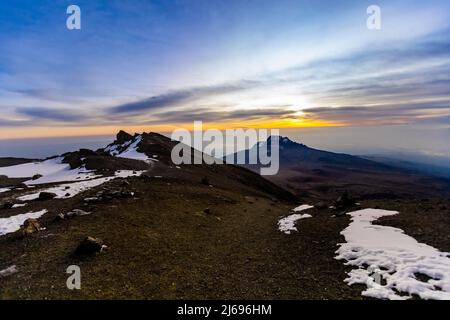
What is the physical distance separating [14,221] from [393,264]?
24.5 m

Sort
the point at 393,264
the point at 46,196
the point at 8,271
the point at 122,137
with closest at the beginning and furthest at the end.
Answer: the point at 393,264 → the point at 8,271 → the point at 46,196 → the point at 122,137

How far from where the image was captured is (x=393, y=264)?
13336 mm

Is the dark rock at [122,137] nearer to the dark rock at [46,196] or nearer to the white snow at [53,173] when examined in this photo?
the white snow at [53,173]

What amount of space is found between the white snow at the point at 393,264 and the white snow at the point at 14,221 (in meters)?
20.9

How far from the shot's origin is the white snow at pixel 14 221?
66.0ft

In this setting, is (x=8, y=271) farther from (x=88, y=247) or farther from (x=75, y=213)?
(x=75, y=213)

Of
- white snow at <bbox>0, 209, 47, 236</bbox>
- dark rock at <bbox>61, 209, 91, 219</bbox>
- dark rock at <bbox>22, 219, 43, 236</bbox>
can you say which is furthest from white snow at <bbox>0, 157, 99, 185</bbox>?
dark rock at <bbox>22, 219, 43, 236</bbox>

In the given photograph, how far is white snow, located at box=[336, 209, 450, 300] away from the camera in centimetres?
1131

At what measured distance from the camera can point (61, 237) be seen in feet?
57.7

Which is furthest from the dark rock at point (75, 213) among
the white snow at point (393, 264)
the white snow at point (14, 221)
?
the white snow at point (393, 264)

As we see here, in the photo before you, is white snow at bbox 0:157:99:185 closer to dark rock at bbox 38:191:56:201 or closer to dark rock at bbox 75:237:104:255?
dark rock at bbox 38:191:56:201

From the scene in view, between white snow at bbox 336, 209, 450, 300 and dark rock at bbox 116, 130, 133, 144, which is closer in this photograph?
white snow at bbox 336, 209, 450, 300

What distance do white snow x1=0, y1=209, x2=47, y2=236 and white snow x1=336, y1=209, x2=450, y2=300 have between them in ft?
68.6
